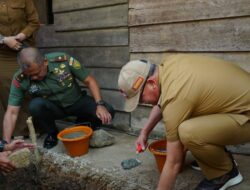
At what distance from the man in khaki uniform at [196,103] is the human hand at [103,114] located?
1135mm

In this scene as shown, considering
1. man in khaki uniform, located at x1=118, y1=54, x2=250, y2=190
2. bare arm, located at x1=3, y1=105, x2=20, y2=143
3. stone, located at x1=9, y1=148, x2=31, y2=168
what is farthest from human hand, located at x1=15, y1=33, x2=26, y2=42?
man in khaki uniform, located at x1=118, y1=54, x2=250, y2=190

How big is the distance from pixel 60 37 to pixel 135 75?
2.82m

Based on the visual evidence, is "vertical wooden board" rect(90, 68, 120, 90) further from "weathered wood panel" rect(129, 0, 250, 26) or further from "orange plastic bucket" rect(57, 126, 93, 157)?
"orange plastic bucket" rect(57, 126, 93, 157)

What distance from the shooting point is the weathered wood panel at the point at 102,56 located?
4359 mm

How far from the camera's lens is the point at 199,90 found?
2.46 meters

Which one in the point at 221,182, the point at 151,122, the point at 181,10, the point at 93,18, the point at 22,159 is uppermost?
the point at 181,10

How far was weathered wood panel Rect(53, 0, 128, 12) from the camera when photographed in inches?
172

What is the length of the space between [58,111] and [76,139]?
0.64 m

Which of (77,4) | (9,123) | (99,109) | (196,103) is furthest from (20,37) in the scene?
(196,103)

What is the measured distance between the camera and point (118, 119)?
4574 millimetres

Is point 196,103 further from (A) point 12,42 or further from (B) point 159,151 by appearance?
(A) point 12,42

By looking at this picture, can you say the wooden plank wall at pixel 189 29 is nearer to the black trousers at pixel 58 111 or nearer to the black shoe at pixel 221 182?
the black trousers at pixel 58 111

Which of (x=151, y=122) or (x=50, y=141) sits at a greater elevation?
(x=151, y=122)

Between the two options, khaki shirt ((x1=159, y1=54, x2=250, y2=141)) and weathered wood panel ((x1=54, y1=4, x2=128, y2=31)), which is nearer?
khaki shirt ((x1=159, y1=54, x2=250, y2=141))
